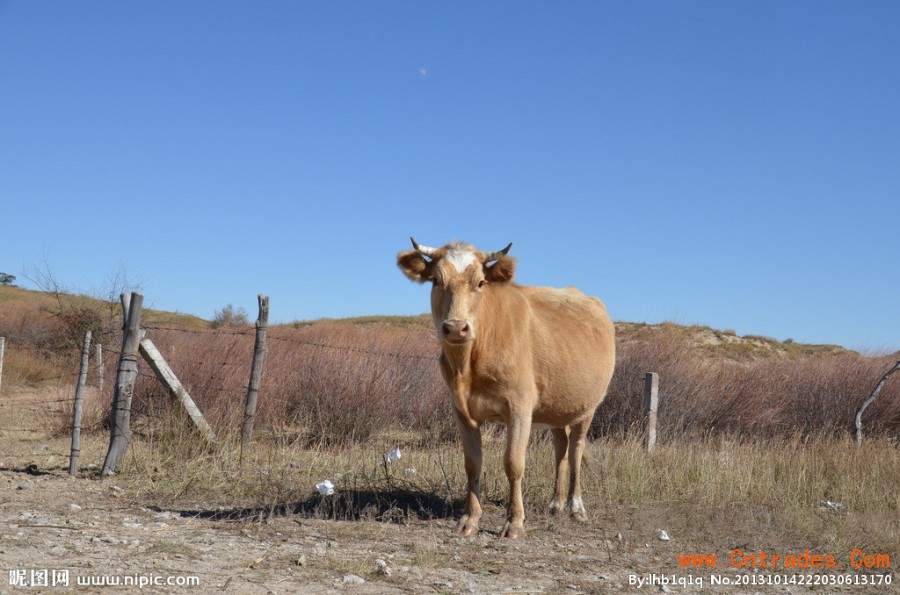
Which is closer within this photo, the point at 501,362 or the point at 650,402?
the point at 501,362

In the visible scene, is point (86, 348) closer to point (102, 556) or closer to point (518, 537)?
point (102, 556)

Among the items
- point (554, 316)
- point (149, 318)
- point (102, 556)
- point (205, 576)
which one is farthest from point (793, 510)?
point (149, 318)

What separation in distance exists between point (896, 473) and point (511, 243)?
5937mm

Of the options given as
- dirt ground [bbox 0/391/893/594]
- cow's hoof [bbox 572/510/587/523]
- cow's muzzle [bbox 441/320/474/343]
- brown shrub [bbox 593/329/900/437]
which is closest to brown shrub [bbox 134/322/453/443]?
brown shrub [bbox 593/329/900/437]

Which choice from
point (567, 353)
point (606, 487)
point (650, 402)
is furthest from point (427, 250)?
point (650, 402)

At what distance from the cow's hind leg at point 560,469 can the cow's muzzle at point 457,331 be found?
7.13ft

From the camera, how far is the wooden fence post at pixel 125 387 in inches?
334

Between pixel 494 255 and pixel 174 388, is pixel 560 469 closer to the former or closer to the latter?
pixel 494 255

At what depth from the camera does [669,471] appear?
28.9ft

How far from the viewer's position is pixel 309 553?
5609mm

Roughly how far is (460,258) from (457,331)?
0.79 metres

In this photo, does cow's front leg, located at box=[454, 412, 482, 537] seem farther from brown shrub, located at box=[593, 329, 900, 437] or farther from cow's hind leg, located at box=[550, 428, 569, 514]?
brown shrub, located at box=[593, 329, 900, 437]

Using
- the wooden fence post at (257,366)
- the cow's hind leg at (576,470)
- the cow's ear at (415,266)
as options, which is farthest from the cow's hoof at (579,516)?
the wooden fence post at (257,366)

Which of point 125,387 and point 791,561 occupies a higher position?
point 125,387
